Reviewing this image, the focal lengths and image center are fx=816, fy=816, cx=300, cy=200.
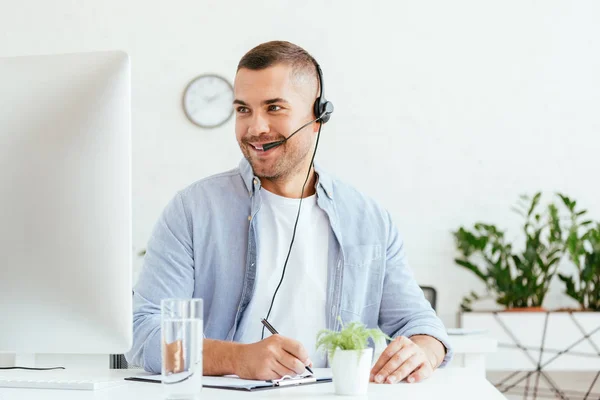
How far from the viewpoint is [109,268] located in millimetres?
1158

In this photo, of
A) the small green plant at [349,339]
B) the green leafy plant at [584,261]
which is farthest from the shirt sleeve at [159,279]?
the green leafy plant at [584,261]

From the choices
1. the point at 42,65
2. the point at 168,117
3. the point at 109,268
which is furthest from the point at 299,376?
the point at 168,117

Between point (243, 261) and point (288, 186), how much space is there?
0.80 feet

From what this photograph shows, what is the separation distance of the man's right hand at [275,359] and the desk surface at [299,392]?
1.9 inches

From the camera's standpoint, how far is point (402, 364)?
4.99 ft

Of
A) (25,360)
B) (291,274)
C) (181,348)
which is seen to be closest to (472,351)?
(291,274)

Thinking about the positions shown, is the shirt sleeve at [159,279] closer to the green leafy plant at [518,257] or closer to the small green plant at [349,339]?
the small green plant at [349,339]

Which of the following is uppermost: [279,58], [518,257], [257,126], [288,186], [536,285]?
[279,58]

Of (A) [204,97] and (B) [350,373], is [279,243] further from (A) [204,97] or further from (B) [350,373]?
(A) [204,97]

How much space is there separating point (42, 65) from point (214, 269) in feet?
2.68

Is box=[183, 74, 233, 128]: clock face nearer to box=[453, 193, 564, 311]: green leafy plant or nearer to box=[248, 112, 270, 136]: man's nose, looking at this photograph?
box=[453, 193, 564, 311]: green leafy plant

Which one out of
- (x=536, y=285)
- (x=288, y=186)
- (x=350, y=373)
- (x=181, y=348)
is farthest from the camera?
(x=536, y=285)

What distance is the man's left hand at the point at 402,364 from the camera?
4.95 ft

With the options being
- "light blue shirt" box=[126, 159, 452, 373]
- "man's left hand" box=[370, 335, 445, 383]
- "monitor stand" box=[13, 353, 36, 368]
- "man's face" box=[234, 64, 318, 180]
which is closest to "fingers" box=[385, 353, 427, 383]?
"man's left hand" box=[370, 335, 445, 383]
